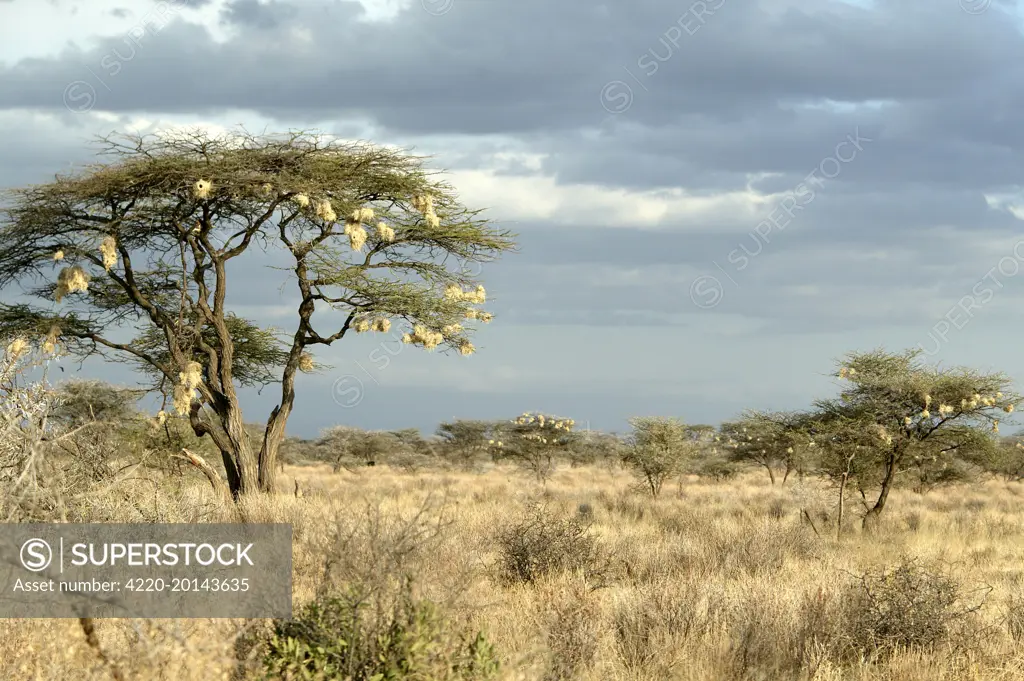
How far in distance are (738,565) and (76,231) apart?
41.3 ft

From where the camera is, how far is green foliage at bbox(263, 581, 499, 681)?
5.68 meters

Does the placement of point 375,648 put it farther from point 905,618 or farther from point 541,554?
point 541,554

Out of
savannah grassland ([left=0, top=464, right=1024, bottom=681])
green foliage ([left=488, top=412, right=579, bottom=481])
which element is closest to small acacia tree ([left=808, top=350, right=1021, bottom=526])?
savannah grassland ([left=0, top=464, right=1024, bottom=681])

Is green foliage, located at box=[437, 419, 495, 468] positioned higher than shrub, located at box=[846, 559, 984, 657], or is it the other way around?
shrub, located at box=[846, 559, 984, 657]

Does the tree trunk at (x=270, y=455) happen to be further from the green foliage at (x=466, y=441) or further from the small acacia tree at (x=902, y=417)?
the green foliage at (x=466, y=441)

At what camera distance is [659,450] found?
31.8 m

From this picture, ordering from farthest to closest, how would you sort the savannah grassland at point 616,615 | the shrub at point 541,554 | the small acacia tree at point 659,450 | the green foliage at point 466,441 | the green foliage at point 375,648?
1. the green foliage at point 466,441
2. the small acacia tree at point 659,450
3. the shrub at point 541,554
4. the savannah grassland at point 616,615
5. the green foliage at point 375,648

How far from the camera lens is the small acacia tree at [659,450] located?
3153 centimetres

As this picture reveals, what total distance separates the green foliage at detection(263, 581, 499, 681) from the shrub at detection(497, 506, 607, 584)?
5308mm

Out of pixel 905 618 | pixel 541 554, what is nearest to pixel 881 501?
pixel 541 554

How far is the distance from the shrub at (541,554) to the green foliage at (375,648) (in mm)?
5308

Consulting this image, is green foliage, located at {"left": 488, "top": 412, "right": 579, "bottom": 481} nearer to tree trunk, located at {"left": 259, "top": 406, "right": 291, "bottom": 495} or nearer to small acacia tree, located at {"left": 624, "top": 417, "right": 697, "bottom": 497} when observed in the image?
small acacia tree, located at {"left": 624, "top": 417, "right": 697, "bottom": 497}

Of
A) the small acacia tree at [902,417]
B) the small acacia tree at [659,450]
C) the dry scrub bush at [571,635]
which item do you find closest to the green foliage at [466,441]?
the small acacia tree at [659,450]

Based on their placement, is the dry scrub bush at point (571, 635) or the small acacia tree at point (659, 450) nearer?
the dry scrub bush at point (571, 635)
